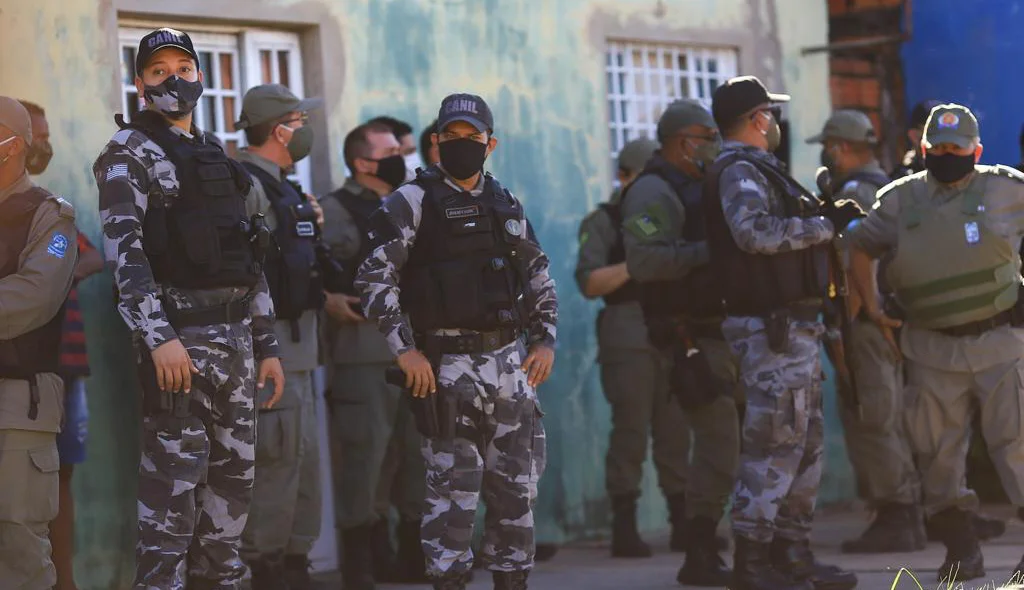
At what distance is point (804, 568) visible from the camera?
283 inches

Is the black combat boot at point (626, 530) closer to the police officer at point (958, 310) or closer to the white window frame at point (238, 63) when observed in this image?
the police officer at point (958, 310)

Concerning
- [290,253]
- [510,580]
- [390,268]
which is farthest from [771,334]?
[290,253]

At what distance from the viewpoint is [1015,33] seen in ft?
36.7

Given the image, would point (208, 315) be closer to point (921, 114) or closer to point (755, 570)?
point (755, 570)

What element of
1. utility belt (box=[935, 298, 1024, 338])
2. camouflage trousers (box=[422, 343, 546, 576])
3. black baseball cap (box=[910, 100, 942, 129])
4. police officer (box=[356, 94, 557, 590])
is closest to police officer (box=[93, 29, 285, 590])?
police officer (box=[356, 94, 557, 590])

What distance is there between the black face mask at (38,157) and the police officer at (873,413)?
3.97 m

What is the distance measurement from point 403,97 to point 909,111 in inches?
168

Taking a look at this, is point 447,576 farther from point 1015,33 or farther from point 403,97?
point 1015,33

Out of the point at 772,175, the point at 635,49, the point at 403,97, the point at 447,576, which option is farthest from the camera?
the point at 635,49

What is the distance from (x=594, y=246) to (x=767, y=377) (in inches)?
78.7

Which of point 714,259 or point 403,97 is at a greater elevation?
point 403,97

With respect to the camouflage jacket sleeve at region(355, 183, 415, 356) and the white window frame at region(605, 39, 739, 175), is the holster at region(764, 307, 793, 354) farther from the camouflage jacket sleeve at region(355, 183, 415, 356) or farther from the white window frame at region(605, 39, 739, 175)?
the white window frame at region(605, 39, 739, 175)

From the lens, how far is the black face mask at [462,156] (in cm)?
617

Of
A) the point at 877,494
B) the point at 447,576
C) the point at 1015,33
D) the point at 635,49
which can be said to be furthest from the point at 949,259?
the point at 1015,33
